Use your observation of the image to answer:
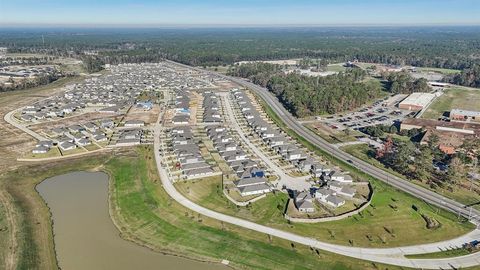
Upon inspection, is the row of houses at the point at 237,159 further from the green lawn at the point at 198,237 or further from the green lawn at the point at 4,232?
the green lawn at the point at 4,232

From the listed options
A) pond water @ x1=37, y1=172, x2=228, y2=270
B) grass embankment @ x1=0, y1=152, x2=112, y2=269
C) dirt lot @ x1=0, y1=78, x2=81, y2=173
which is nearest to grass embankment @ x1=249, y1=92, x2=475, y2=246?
pond water @ x1=37, y1=172, x2=228, y2=270

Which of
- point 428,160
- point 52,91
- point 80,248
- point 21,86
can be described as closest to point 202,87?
point 52,91

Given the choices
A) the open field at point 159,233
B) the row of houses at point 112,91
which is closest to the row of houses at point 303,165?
the open field at point 159,233

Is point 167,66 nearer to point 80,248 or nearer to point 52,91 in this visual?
point 52,91

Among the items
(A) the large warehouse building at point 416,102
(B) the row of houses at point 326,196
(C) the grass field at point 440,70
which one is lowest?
(B) the row of houses at point 326,196

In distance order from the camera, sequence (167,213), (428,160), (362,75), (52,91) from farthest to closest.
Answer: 1. (362,75)
2. (52,91)
3. (428,160)
4. (167,213)

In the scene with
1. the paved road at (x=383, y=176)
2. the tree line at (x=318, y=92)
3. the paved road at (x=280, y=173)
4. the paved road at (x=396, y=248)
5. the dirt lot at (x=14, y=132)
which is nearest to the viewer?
the paved road at (x=396, y=248)

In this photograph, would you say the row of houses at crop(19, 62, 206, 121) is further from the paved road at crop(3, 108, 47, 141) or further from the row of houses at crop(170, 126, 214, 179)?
the row of houses at crop(170, 126, 214, 179)
